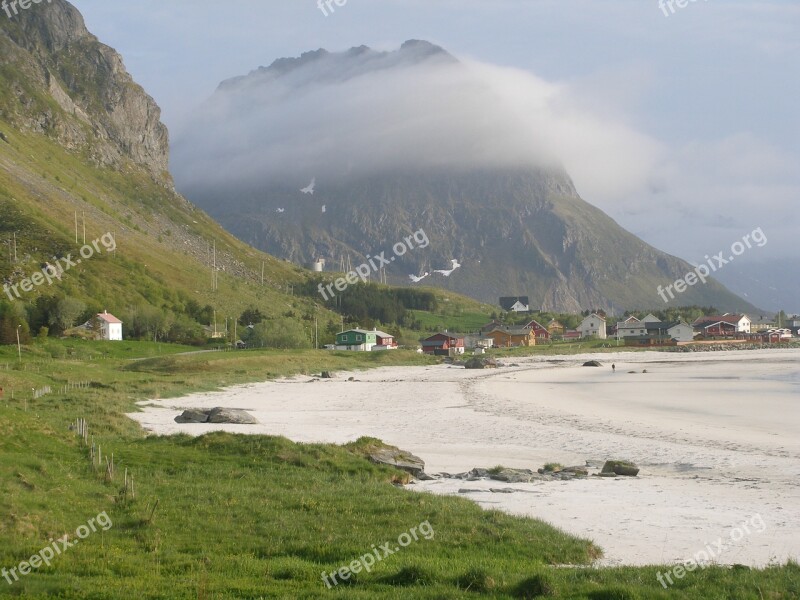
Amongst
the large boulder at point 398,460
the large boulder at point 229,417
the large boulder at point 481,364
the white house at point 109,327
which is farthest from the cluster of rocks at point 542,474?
the white house at point 109,327

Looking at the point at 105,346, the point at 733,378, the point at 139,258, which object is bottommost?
the point at 733,378

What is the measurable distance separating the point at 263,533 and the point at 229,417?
28.9 meters

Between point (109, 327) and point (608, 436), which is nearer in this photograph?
point (608, 436)

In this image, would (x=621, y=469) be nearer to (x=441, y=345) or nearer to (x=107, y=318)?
(x=107, y=318)

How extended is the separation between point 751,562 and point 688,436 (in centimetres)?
2657

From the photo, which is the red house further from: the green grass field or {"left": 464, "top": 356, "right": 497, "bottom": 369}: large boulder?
the green grass field

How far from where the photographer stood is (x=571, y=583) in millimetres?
14273

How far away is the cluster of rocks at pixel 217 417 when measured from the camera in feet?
151

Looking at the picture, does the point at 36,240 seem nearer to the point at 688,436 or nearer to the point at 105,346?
the point at 105,346

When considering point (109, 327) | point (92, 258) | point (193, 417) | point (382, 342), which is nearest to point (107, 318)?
point (109, 327)

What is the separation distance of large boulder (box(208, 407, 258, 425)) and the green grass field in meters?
13.5

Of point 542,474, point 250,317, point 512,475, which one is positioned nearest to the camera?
point 512,475

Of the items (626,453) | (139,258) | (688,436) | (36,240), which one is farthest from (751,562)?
(139,258)

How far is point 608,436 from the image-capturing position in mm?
43219
